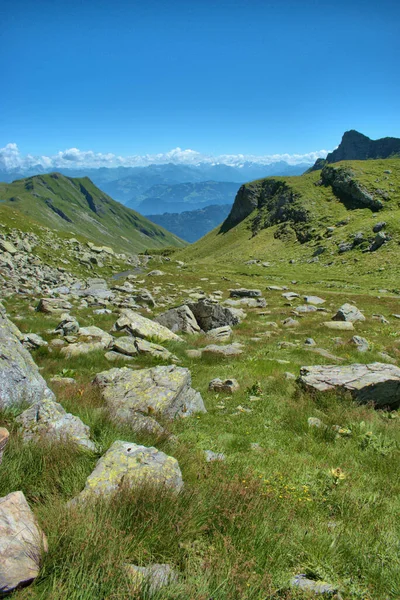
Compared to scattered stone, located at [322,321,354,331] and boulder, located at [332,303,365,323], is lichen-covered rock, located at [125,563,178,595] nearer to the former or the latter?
scattered stone, located at [322,321,354,331]

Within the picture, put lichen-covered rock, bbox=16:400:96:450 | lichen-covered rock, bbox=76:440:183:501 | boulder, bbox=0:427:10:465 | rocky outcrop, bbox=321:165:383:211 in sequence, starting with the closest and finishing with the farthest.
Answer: lichen-covered rock, bbox=76:440:183:501 → boulder, bbox=0:427:10:465 → lichen-covered rock, bbox=16:400:96:450 → rocky outcrop, bbox=321:165:383:211

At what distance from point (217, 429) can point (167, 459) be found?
147 inches

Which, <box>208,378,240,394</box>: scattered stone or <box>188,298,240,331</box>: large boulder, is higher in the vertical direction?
<box>208,378,240,394</box>: scattered stone

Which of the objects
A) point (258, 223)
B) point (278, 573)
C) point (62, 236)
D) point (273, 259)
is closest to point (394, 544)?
point (278, 573)

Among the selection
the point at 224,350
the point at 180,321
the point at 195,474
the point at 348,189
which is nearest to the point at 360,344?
the point at 224,350

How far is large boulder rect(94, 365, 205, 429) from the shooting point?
8266 mm

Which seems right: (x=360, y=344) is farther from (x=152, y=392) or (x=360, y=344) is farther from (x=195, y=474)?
(x=195, y=474)

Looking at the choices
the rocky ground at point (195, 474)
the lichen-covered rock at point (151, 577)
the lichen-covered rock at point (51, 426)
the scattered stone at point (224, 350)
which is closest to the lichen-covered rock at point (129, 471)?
the rocky ground at point (195, 474)

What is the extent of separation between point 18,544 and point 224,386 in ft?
27.6

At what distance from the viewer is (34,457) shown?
14.2 feet

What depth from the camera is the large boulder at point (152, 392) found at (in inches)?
325

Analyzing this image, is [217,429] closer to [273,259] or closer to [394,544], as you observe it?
[394,544]

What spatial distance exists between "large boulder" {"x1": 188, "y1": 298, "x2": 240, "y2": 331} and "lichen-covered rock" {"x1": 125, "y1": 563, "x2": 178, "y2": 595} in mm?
19011

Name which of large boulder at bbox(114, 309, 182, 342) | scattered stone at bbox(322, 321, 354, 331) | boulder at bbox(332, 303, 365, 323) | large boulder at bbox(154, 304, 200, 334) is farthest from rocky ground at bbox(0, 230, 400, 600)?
boulder at bbox(332, 303, 365, 323)
